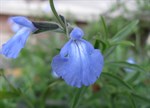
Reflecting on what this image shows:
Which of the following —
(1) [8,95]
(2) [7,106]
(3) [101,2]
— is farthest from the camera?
(3) [101,2]

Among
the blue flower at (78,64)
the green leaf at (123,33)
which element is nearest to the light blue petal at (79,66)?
the blue flower at (78,64)

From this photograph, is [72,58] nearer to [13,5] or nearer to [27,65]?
[27,65]

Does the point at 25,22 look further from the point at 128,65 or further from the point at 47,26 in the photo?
the point at 128,65

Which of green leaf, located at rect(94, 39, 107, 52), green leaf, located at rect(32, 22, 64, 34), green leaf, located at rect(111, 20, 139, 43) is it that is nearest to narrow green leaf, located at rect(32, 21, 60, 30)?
green leaf, located at rect(32, 22, 64, 34)

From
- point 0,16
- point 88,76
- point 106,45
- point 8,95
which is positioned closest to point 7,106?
point 8,95

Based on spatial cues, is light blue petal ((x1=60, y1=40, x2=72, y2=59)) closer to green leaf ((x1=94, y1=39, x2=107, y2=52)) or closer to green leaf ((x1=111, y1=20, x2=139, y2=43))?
green leaf ((x1=94, y1=39, x2=107, y2=52))

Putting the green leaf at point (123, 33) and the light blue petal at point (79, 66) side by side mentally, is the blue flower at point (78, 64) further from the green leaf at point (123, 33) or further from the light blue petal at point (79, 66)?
the green leaf at point (123, 33)

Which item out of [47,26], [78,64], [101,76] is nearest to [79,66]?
[78,64]
